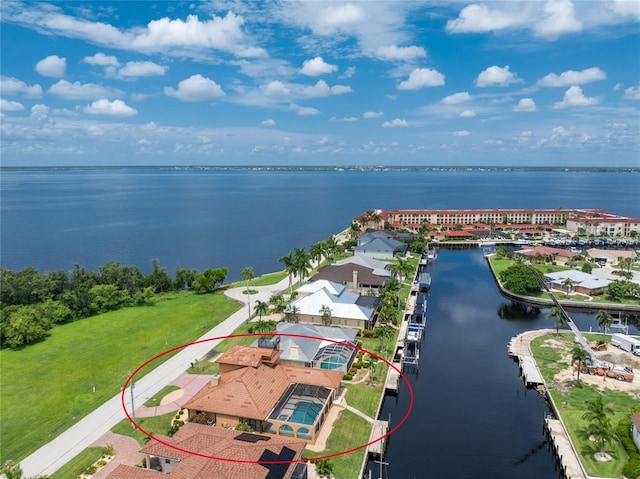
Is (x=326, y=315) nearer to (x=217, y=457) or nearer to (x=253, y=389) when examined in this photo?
(x=253, y=389)

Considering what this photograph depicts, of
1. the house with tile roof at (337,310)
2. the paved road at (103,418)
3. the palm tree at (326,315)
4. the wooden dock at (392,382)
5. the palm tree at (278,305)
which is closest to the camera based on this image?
the paved road at (103,418)

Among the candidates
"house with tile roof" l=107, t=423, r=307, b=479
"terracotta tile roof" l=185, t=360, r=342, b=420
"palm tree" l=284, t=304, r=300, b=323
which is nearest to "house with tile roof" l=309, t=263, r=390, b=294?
"palm tree" l=284, t=304, r=300, b=323

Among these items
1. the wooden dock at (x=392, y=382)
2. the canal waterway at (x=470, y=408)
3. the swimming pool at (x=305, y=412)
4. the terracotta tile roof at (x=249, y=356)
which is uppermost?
the terracotta tile roof at (x=249, y=356)

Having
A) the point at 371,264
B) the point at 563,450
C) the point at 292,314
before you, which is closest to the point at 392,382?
the point at 563,450

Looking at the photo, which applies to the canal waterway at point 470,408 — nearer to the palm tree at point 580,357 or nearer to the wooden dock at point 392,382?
the wooden dock at point 392,382

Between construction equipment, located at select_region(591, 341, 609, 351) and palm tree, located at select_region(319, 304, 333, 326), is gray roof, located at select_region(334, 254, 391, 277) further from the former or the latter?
construction equipment, located at select_region(591, 341, 609, 351)

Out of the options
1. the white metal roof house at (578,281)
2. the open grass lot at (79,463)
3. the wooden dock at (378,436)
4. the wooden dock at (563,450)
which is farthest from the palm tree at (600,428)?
the white metal roof house at (578,281)
